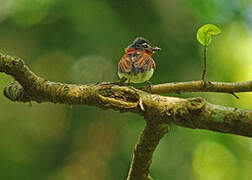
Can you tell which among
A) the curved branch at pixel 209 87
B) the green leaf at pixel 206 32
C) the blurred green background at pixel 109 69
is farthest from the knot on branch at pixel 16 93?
the blurred green background at pixel 109 69

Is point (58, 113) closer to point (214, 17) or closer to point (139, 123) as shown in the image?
point (139, 123)

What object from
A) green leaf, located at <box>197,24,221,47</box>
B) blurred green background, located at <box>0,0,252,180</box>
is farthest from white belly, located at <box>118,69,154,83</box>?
blurred green background, located at <box>0,0,252,180</box>

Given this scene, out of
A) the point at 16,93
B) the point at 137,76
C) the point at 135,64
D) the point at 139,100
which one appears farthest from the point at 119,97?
the point at 135,64

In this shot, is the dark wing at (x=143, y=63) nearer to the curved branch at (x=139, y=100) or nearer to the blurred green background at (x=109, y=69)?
the curved branch at (x=139, y=100)

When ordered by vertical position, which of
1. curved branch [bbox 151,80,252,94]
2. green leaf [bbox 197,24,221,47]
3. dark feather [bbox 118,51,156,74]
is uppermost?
dark feather [bbox 118,51,156,74]

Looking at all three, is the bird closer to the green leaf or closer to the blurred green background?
the green leaf

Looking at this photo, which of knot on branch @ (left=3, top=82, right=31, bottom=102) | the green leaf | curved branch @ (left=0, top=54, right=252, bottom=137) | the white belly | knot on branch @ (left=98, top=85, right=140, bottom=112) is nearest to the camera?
curved branch @ (left=0, top=54, right=252, bottom=137)

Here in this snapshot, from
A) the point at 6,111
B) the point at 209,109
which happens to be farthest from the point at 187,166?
the point at 209,109
